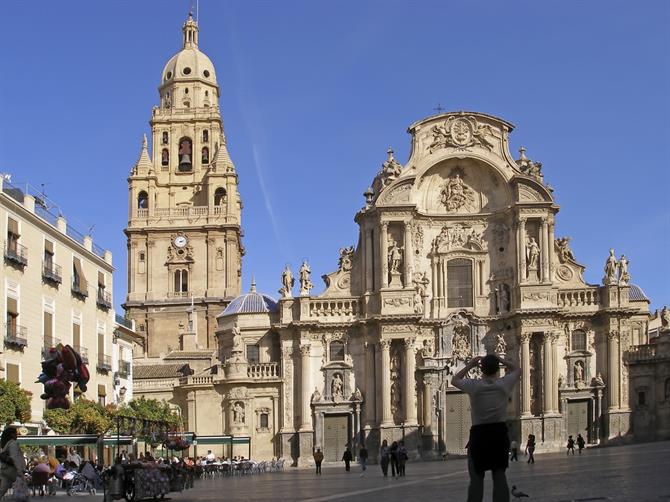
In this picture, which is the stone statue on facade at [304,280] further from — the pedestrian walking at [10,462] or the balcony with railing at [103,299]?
the pedestrian walking at [10,462]

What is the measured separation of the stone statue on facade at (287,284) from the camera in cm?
6434

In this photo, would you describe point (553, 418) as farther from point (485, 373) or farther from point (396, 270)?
point (485, 373)

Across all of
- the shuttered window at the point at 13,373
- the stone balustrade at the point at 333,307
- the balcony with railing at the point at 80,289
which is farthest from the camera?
the stone balustrade at the point at 333,307

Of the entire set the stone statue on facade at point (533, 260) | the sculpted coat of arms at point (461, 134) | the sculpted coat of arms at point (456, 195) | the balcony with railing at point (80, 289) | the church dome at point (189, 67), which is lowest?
the balcony with railing at point (80, 289)

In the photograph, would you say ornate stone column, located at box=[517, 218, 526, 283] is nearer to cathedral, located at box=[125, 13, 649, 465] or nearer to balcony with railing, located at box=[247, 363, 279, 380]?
cathedral, located at box=[125, 13, 649, 465]

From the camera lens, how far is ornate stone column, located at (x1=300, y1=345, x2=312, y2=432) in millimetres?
62625

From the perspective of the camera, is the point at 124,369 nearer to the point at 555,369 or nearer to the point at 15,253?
the point at 15,253

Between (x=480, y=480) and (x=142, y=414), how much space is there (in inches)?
1792

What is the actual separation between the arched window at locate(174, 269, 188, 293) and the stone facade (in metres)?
38.3

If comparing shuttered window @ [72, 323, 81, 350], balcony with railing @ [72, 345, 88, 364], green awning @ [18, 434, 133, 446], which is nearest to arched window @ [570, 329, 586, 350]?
balcony with railing @ [72, 345, 88, 364]

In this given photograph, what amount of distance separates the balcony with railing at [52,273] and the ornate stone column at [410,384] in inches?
819

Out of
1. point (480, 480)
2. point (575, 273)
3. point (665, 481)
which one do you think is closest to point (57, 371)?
point (665, 481)

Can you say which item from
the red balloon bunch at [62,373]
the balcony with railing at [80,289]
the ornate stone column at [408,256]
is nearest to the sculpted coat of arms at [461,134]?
the ornate stone column at [408,256]

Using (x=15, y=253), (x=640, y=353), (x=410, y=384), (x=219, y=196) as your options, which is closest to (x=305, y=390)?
(x=410, y=384)
